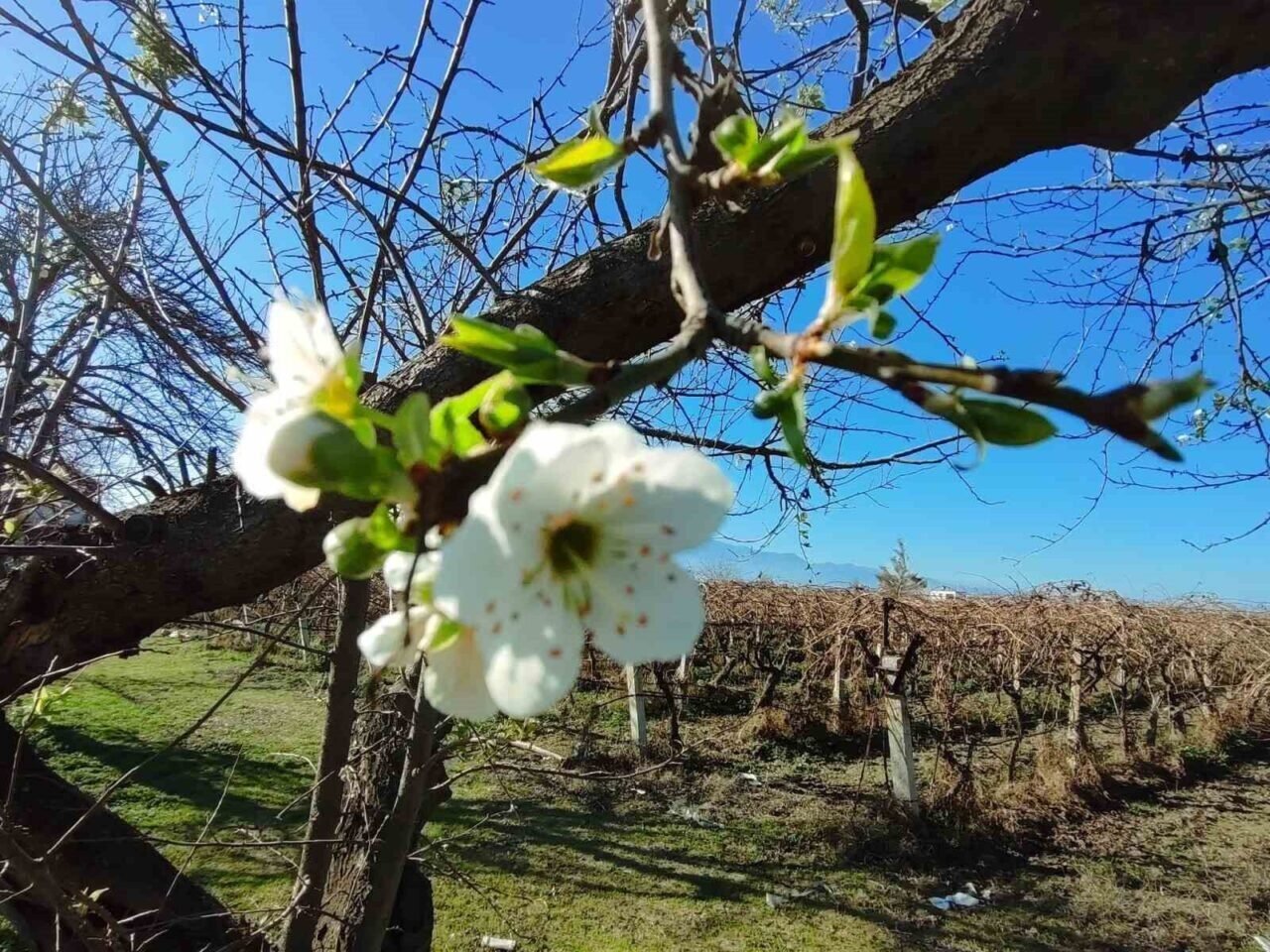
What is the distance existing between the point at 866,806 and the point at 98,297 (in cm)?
612

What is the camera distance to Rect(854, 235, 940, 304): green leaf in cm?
49

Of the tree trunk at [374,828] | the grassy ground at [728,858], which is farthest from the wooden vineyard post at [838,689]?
the tree trunk at [374,828]

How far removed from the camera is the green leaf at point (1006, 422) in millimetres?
392

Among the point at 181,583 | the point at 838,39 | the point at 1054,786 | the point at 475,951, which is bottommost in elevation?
the point at 475,951

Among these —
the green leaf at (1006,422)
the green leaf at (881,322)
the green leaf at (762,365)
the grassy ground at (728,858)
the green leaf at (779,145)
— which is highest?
the green leaf at (779,145)

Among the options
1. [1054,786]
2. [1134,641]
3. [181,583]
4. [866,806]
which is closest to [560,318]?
[181,583]

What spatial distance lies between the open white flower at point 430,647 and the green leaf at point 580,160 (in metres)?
0.31

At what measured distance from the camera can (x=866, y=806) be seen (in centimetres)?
640

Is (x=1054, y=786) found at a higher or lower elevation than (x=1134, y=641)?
lower

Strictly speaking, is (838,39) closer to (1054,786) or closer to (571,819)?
(571,819)

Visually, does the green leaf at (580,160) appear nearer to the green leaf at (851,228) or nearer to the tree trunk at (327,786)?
the green leaf at (851,228)

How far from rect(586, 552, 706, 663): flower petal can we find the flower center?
0.04 ft

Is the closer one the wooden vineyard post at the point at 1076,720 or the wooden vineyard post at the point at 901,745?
the wooden vineyard post at the point at 901,745

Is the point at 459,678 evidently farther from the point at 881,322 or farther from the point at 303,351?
the point at 881,322
